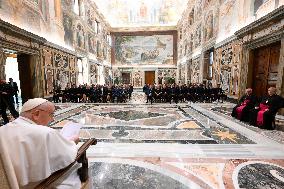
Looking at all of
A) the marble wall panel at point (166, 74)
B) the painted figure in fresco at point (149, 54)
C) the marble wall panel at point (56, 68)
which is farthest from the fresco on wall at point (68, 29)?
the marble wall panel at point (166, 74)

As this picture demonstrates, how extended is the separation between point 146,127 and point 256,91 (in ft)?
20.6

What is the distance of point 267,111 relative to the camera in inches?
219

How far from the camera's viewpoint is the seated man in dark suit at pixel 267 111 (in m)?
5.48

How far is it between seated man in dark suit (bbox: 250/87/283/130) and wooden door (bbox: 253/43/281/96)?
7.63 feet

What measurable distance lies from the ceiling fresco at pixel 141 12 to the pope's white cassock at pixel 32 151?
20.8 meters

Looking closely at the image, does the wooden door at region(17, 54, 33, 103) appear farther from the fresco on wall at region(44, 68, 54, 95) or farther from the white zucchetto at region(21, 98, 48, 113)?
the white zucchetto at region(21, 98, 48, 113)

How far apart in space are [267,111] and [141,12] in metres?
20.1

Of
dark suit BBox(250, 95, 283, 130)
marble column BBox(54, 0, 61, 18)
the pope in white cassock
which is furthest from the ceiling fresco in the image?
the pope in white cassock

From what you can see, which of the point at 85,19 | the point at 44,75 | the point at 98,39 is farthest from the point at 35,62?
the point at 98,39

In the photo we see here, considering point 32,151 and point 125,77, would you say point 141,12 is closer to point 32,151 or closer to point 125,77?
point 125,77

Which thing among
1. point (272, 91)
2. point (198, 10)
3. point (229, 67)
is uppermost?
point (198, 10)

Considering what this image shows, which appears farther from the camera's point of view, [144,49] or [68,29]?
[144,49]

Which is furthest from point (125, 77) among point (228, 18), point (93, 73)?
point (228, 18)

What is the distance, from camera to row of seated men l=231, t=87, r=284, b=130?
18.1 ft
